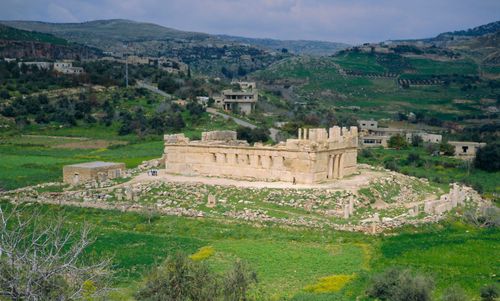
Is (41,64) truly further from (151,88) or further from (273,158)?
(273,158)

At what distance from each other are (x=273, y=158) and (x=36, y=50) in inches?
3773

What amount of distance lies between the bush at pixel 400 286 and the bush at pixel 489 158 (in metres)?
36.9

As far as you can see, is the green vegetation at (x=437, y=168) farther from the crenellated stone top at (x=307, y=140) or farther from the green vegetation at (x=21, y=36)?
the green vegetation at (x=21, y=36)

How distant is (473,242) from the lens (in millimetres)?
30703

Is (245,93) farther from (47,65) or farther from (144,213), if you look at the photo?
(144,213)

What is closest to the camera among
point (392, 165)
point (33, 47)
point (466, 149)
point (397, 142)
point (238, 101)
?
point (392, 165)

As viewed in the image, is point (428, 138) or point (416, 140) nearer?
point (416, 140)

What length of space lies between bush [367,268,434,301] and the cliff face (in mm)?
103976

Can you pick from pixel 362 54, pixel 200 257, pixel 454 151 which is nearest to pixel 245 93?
pixel 454 151

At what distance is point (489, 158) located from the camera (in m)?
56.8

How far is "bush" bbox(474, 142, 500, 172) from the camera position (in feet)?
186

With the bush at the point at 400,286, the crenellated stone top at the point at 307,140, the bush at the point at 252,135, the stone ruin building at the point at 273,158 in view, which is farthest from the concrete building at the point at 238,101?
the bush at the point at 400,286

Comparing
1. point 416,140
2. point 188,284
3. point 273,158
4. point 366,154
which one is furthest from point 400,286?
point 416,140

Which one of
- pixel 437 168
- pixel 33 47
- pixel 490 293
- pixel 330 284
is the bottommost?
pixel 437 168
